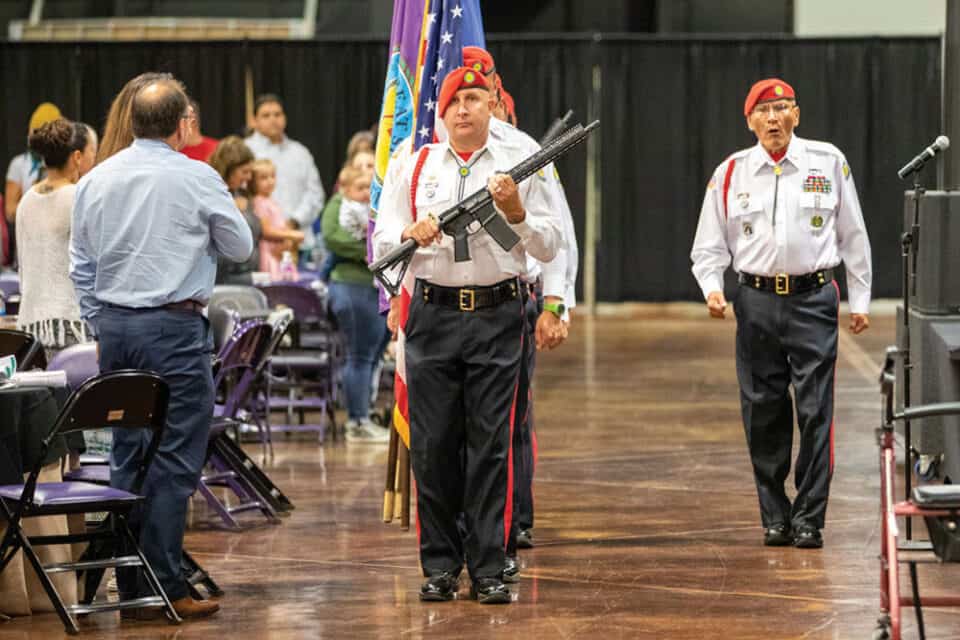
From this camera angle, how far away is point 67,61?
1744 cm

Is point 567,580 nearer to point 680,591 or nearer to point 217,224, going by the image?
point 680,591

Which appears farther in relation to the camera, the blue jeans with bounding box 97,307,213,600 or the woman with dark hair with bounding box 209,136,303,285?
the woman with dark hair with bounding box 209,136,303,285

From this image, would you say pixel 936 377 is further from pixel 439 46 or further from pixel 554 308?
pixel 439 46

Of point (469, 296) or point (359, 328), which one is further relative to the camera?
point (359, 328)

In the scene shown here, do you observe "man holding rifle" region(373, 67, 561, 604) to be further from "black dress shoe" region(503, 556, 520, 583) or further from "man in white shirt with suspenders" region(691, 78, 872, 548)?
"man in white shirt with suspenders" region(691, 78, 872, 548)

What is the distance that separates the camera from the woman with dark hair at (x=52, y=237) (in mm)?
6867

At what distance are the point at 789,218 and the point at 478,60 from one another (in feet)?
4.83

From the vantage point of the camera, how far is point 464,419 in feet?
19.1

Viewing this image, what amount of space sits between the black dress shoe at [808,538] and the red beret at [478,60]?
2.11 m

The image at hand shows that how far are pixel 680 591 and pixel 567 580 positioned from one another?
425 mm

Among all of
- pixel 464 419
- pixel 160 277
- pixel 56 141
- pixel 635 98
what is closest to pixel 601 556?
pixel 464 419

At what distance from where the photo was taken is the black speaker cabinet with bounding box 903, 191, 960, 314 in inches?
276

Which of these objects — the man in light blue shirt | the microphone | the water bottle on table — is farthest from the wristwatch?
the water bottle on table

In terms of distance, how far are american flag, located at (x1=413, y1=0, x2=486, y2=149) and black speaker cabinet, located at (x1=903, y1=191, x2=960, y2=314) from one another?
193cm
